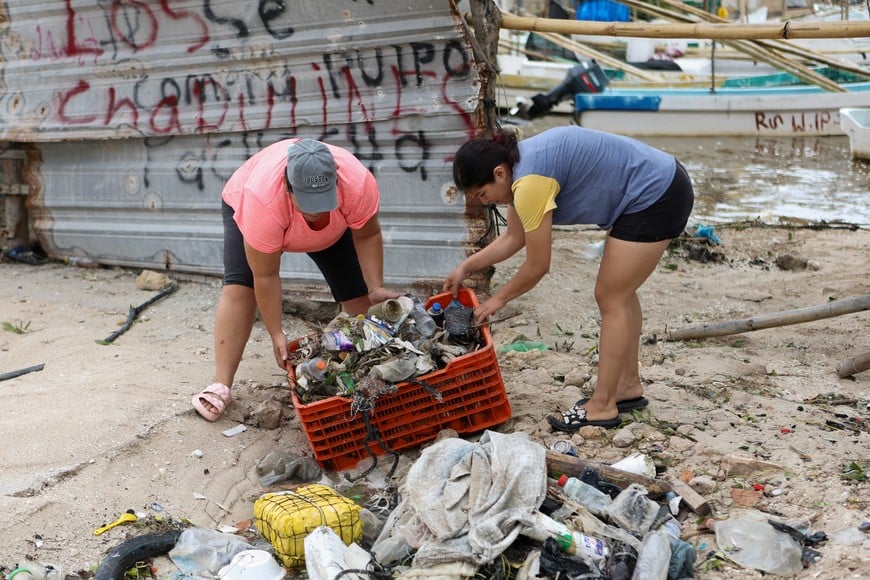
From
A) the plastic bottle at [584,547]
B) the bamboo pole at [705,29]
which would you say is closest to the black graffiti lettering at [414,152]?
the bamboo pole at [705,29]

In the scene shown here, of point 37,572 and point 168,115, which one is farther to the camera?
point 168,115

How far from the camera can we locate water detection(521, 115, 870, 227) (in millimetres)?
9664

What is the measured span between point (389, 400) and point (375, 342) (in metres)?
0.27

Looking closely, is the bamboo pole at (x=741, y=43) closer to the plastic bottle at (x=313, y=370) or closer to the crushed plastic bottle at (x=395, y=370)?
the crushed plastic bottle at (x=395, y=370)

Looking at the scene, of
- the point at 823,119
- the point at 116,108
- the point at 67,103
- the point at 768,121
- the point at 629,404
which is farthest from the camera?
the point at 768,121

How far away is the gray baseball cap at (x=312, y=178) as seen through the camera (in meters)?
3.78

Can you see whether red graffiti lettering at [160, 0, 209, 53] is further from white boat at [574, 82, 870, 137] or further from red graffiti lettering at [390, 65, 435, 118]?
white boat at [574, 82, 870, 137]

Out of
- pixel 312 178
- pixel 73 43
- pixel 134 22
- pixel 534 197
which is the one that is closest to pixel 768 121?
pixel 134 22

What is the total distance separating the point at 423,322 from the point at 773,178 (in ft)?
29.2

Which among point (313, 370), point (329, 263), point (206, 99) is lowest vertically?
point (313, 370)

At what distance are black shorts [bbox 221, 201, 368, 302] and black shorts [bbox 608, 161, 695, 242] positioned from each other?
1439mm

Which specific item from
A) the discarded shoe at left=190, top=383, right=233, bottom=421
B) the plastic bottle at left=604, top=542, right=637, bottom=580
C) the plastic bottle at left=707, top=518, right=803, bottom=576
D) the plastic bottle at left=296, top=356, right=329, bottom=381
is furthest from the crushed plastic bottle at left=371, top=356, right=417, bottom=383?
the plastic bottle at left=707, top=518, right=803, bottom=576

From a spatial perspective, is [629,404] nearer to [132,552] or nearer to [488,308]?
[488,308]

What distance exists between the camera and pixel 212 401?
450cm
